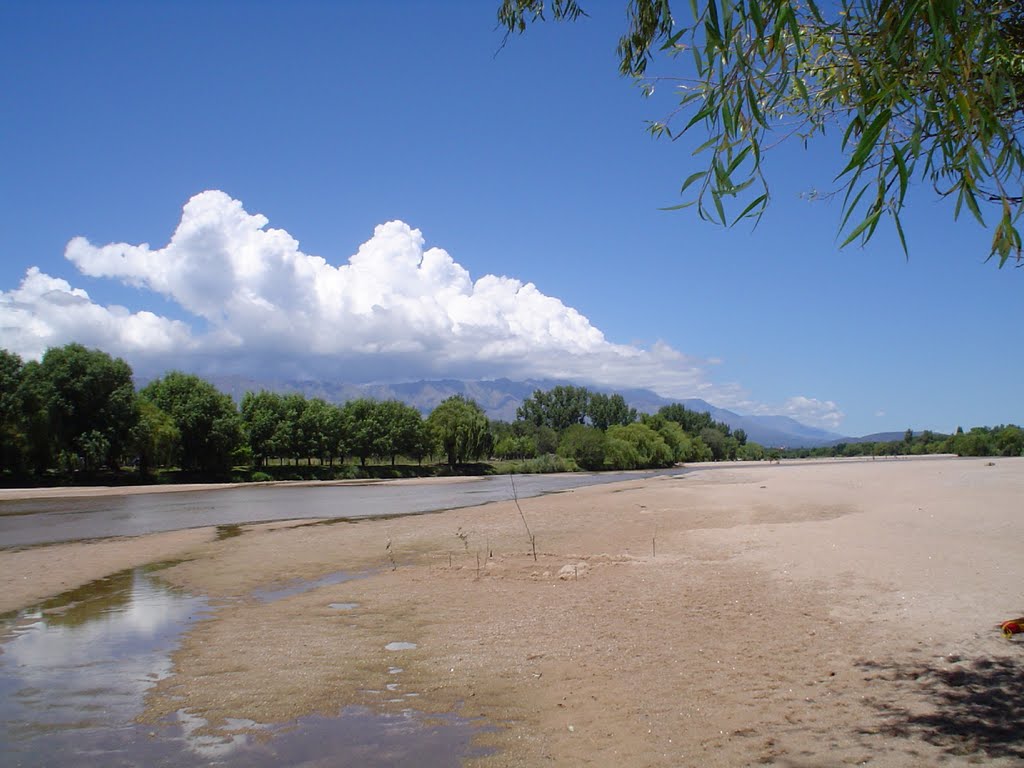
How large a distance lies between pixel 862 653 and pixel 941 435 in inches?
8892

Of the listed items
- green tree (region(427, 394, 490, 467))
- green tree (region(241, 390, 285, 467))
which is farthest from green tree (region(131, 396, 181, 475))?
green tree (region(427, 394, 490, 467))

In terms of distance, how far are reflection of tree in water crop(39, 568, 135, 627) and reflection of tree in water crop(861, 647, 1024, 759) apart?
11767 millimetres

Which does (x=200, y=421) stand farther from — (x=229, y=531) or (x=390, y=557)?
(x=390, y=557)

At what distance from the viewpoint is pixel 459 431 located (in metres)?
94.2

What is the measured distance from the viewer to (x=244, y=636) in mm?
9953

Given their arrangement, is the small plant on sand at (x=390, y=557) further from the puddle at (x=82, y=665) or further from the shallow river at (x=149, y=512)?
the shallow river at (x=149, y=512)

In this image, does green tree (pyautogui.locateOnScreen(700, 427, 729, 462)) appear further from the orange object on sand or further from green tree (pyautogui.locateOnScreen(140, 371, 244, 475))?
the orange object on sand

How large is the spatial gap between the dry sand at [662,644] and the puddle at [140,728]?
0.31m

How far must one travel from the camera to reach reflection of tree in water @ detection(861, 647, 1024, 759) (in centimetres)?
507

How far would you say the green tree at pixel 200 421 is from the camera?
2670 inches

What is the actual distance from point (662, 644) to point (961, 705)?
333cm

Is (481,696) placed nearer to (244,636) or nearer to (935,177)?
(244,636)

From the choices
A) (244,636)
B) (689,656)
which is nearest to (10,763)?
(244,636)

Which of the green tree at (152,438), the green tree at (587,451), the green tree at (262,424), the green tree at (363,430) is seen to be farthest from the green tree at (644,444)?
the green tree at (152,438)
